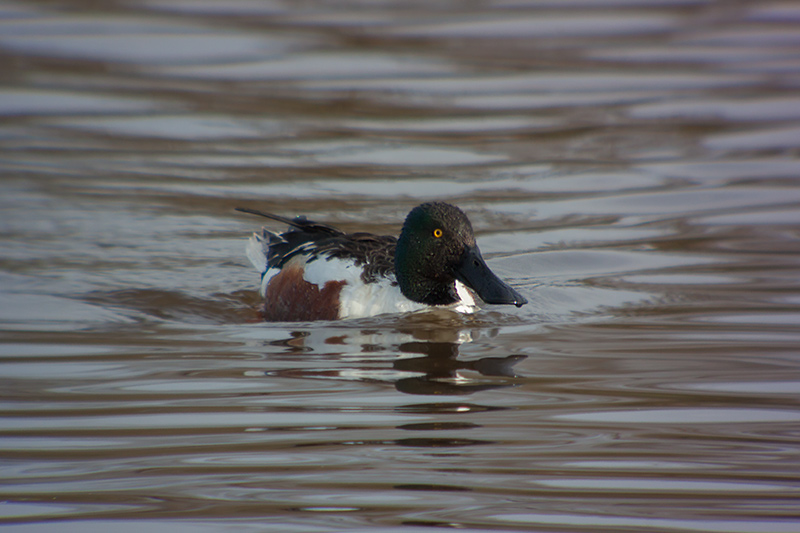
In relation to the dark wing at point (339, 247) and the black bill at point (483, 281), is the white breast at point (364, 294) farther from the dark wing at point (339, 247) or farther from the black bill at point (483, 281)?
the black bill at point (483, 281)

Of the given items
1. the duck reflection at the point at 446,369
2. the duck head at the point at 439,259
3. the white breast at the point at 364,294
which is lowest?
the duck reflection at the point at 446,369

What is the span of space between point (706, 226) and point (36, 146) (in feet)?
20.0

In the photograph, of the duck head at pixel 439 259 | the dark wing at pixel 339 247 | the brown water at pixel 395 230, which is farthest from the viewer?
the dark wing at pixel 339 247

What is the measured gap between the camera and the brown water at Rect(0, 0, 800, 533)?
322 cm

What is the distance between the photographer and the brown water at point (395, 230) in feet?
10.6

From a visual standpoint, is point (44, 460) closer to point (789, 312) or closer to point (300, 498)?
point (300, 498)

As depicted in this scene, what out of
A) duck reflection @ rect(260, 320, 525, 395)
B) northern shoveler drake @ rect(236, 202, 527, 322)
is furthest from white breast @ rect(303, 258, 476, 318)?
duck reflection @ rect(260, 320, 525, 395)

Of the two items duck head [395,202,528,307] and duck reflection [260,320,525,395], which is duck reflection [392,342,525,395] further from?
duck head [395,202,528,307]

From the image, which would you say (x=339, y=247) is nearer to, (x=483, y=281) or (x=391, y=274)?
(x=391, y=274)

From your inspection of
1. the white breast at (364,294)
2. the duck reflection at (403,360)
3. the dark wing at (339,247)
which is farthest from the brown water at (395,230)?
the dark wing at (339,247)

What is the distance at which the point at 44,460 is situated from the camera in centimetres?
340

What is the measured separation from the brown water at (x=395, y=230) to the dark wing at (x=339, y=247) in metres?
0.42

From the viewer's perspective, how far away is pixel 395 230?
7.74 m

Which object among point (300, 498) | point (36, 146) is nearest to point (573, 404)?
point (300, 498)
